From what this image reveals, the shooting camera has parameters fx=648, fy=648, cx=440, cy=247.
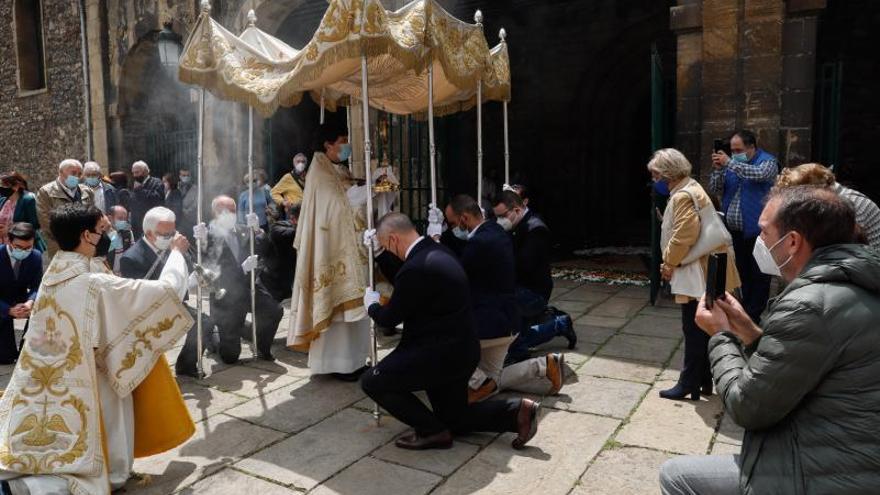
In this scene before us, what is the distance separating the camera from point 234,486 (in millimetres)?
3221

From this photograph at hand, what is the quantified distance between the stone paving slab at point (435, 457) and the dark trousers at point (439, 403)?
0.35ft

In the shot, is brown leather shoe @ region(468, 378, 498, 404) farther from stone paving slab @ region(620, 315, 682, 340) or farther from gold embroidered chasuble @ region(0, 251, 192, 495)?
stone paving slab @ region(620, 315, 682, 340)

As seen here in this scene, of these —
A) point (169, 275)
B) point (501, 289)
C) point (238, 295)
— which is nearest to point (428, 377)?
point (501, 289)

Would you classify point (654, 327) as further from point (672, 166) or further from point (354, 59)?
point (354, 59)

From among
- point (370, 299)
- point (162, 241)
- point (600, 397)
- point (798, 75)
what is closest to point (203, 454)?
point (370, 299)

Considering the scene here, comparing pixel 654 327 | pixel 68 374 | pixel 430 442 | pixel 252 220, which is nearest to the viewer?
pixel 68 374

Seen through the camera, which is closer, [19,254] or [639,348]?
[19,254]

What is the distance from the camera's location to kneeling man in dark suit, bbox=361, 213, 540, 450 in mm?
3395

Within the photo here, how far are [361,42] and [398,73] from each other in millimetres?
1396

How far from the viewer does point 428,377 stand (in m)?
3.41

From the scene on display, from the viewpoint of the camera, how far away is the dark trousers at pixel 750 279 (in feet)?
17.9

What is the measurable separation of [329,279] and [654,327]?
3250 mm

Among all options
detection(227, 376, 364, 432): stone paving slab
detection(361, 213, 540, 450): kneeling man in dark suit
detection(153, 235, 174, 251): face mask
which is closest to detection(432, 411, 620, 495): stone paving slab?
detection(361, 213, 540, 450): kneeling man in dark suit

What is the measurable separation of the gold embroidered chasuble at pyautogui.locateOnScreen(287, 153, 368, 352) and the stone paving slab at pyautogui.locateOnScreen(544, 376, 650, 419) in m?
1.54
